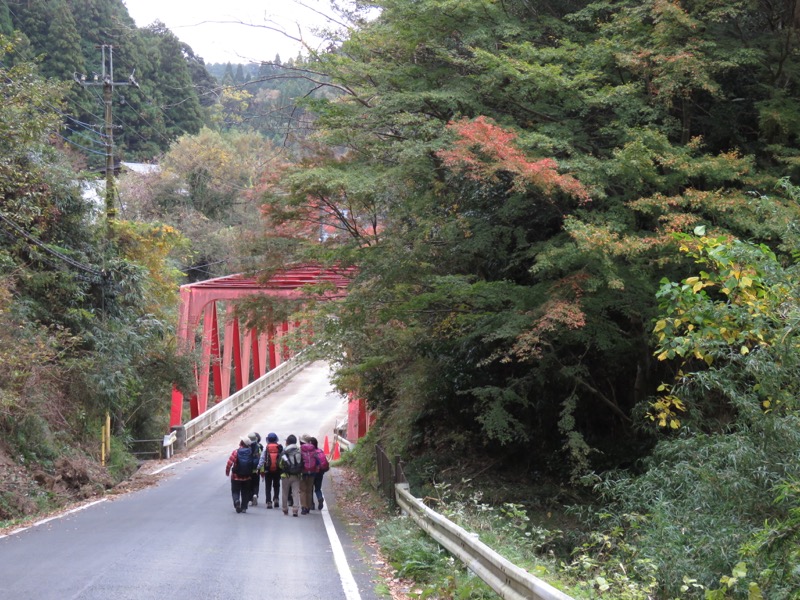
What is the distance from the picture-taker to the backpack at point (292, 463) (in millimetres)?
13773

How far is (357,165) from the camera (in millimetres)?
15117

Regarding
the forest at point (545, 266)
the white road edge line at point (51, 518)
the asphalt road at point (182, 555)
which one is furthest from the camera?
the white road edge line at point (51, 518)

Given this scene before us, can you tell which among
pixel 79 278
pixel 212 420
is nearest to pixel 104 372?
pixel 79 278

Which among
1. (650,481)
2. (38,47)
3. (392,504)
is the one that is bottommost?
(392,504)

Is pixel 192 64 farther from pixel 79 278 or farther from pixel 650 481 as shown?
pixel 650 481

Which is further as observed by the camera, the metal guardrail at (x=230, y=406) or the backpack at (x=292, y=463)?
the metal guardrail at (x=230, y=406)

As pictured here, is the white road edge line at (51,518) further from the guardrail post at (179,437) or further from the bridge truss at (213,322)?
the guardrail post at (179,437)

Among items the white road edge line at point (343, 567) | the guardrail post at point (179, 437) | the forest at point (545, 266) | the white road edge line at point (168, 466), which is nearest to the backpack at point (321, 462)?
the white road edge line at point (343, 567)

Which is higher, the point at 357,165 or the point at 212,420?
the point at 357,165

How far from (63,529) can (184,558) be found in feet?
11.5

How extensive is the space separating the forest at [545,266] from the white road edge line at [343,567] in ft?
6.70

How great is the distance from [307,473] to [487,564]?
26.9 feet

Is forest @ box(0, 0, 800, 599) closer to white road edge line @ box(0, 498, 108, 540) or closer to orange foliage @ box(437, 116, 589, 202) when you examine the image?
orange foliage @ box(437, 116, 589, 202)

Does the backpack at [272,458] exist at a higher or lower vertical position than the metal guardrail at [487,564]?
lower
